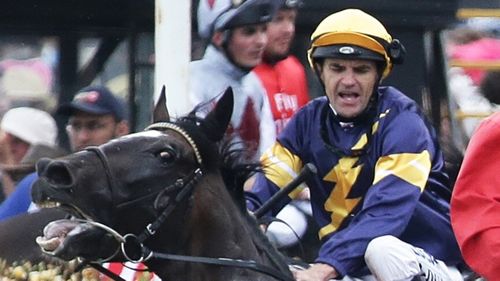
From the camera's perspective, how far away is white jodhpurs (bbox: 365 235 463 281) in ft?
18.3

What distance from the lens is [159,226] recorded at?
530 cm

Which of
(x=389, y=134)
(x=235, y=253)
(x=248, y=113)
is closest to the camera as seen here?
(x=235, y=253)

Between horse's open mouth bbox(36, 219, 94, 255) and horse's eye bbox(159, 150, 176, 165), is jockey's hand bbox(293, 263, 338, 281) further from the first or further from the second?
horse's open mouth bbox(36, 219, 94, 255)

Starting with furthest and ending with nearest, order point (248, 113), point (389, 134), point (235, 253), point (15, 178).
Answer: point (15, 178)
point (248, 113)
point (389, 134)
point (235, 253)

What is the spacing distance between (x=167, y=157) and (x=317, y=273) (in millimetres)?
747

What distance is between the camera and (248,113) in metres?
7.24

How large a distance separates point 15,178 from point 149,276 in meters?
2.30

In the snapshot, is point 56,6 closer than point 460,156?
No

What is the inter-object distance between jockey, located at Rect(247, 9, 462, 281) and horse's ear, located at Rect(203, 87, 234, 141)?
0.29 meters

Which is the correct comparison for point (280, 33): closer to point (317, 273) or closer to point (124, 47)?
point (124, 47)

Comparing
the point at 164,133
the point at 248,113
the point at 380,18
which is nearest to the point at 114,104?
the point at 248,113

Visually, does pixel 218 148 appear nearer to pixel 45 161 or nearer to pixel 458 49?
pixel 45 161

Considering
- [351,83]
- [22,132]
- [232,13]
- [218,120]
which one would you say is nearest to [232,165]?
[218,120]

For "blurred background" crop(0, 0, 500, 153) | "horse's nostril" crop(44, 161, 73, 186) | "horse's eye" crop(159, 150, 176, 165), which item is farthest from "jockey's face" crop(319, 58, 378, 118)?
"blurred background" crop(0, 0, 500, 153)
